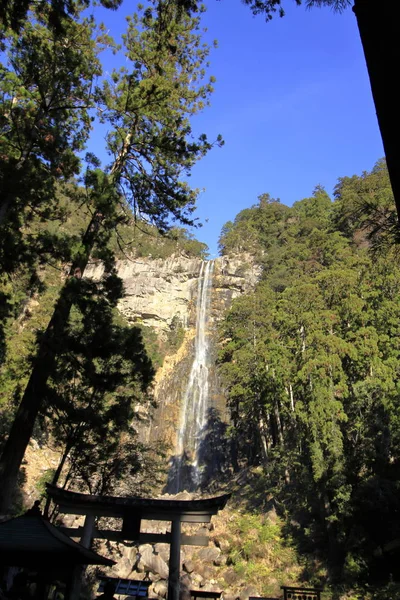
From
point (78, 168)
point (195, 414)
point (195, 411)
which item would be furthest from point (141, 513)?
point (195, 411)

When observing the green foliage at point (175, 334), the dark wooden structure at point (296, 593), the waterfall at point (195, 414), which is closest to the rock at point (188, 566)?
the dark wooden structure at point (296, 593)

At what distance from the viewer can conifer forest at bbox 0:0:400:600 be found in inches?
280

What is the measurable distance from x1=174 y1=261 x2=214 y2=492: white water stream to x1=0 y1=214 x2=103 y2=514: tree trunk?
62.4ft

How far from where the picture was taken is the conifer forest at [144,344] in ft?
23.3

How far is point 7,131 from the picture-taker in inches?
307

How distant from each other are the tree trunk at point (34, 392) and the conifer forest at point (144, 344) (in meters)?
0.02

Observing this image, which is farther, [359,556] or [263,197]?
[263,197]

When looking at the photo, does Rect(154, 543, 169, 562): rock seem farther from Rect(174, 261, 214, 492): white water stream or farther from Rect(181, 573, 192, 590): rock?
Rect(174, 261, 214, 492): white water stream

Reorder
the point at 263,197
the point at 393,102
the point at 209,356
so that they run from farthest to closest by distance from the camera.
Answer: the point at 263,197, the point at 209,356, the point at 393,102

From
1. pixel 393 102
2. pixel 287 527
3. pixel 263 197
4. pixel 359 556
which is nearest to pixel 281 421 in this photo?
pixel 287 527

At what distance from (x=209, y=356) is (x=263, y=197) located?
21520 millimetres

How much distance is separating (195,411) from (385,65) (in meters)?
27.4

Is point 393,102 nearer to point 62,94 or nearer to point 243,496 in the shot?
point 62,94

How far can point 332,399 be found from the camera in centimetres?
1349
